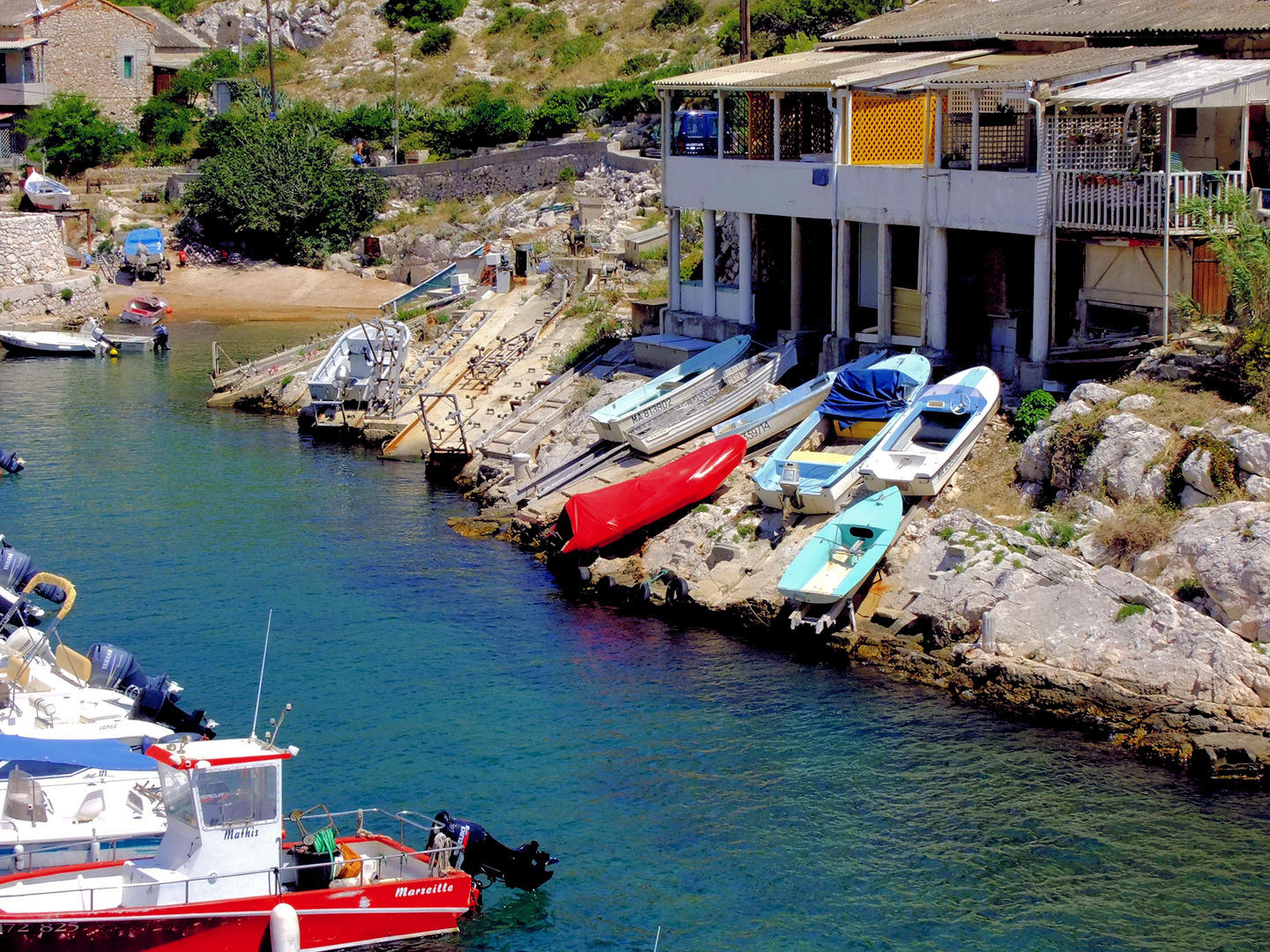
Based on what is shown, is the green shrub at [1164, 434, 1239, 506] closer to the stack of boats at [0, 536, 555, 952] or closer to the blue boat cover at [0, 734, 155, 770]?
the stack of boats at [0, 536, 555, 952]

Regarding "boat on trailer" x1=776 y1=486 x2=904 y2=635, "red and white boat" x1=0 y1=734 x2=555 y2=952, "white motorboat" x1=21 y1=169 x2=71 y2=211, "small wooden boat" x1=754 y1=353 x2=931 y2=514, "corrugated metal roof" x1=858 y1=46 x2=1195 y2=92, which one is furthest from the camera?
"white motorboat" x1=21 y1=169 x2=71 y2=211

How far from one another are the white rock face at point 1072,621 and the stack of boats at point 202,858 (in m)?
8.69

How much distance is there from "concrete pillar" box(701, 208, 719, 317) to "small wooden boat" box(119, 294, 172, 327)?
25.3 metres

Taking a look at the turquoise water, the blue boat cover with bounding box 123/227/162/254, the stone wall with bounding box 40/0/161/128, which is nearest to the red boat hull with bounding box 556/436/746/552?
the turquoise water

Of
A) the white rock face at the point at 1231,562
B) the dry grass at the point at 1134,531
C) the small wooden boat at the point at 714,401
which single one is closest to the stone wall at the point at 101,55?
the small wooden boat at the point at 714,401

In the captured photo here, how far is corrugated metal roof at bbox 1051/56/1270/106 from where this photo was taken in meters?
27.6

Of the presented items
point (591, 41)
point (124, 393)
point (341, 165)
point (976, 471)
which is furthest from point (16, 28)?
point (976, 471)

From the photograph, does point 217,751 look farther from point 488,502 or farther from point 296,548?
point 488,502

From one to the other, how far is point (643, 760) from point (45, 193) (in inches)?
1999

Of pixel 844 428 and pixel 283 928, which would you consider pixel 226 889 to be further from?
pixel 844 428

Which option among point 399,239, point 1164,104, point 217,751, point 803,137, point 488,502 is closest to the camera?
point 217,751

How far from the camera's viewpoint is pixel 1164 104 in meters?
27.7

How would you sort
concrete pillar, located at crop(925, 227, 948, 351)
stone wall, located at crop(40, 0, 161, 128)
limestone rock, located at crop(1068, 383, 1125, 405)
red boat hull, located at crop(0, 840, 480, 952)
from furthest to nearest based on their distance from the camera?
stone wall, located at crop(40, 0, 161, 128) < concrete pillar, located at crop(925, 227, 948, 351) < limestone rock, located at crop(1068, 383, 1125, 405) < red boat hull, located at crop(0, 840, 480, 952)

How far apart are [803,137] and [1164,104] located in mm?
10382
